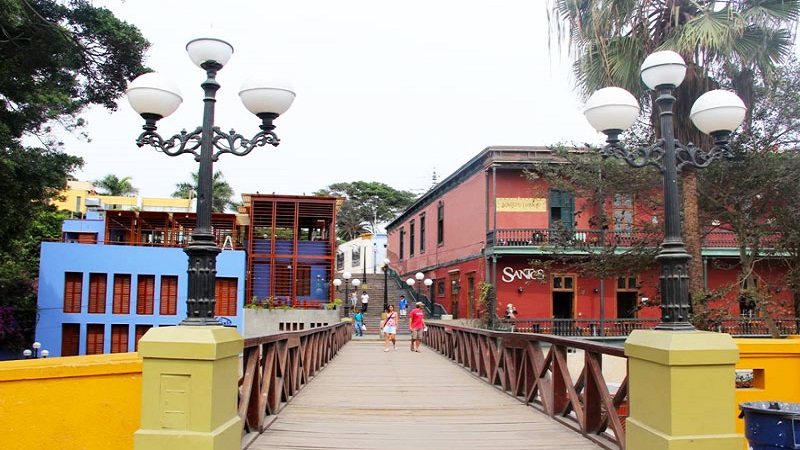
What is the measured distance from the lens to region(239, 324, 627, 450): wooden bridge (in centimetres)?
580

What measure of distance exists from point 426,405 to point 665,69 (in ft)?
15.9

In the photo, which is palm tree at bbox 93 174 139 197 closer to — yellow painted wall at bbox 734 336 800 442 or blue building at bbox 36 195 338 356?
blue building at bbox 36 195 338 356

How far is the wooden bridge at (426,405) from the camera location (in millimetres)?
5797

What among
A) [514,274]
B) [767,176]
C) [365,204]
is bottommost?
[514,274]

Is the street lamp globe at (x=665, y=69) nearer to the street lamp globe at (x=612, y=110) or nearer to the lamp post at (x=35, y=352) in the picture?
the street lamp globe at (x=612, y=110)

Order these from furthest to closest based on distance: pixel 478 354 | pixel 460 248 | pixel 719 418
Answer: pixel 460 248 < pixel 478 354 < pixel 719 418

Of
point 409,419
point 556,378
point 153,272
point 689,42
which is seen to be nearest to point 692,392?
point 556,378

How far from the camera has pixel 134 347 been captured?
2662 cm

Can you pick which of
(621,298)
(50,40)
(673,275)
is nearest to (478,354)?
(673,275)

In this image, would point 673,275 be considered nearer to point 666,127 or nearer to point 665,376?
point 665,376

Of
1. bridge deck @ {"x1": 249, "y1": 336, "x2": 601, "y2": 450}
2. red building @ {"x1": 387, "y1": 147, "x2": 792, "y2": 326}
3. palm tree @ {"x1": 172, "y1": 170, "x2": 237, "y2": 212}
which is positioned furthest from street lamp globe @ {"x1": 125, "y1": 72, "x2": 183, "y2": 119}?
palm tree @ {"x1": 172, "y1": 170, "x2": 237, "y2": 212}

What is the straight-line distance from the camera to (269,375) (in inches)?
267

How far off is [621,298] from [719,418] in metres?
21.6

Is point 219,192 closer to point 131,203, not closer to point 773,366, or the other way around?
point 131,203
